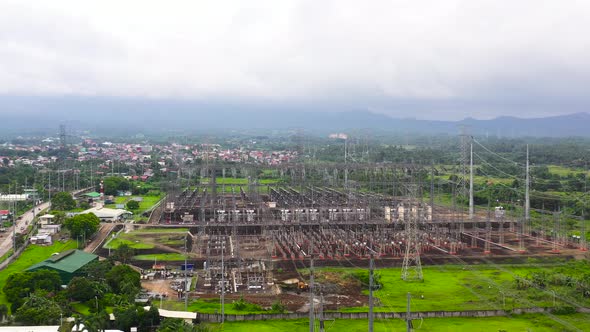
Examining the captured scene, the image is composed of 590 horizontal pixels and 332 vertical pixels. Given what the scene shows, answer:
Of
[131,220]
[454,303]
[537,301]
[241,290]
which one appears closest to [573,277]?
[537,301]

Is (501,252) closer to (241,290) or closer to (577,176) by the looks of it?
(241,290)

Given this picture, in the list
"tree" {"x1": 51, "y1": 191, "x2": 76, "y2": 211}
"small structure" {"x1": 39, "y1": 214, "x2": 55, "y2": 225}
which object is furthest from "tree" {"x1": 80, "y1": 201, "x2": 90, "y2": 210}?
"small structure" {"x1": 39, "y1": 214, "x2": 55, "y2": 225}

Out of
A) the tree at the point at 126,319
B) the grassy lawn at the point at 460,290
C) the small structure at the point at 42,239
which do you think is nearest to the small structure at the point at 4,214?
the small structure at the point at 42,239

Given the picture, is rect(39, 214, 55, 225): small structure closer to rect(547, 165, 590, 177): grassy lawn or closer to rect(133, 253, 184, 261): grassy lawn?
rect(133, 253, 184, 261): grassy lawn

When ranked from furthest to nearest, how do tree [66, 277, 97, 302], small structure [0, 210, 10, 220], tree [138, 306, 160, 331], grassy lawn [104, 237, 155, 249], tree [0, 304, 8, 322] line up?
small structure [0, 210, 10, 220]
grassy lawn [104, 237, 155, 249]
tree [66, 277, 97, 302]
tree [0, 304, 8, 322]
tree [138, 306, 160, 331]

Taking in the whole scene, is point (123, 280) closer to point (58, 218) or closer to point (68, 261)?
point (68, 261)

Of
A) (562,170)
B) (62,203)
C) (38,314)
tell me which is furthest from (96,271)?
(562,170)

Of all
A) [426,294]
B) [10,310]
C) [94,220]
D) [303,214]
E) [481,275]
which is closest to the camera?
[10,310]
